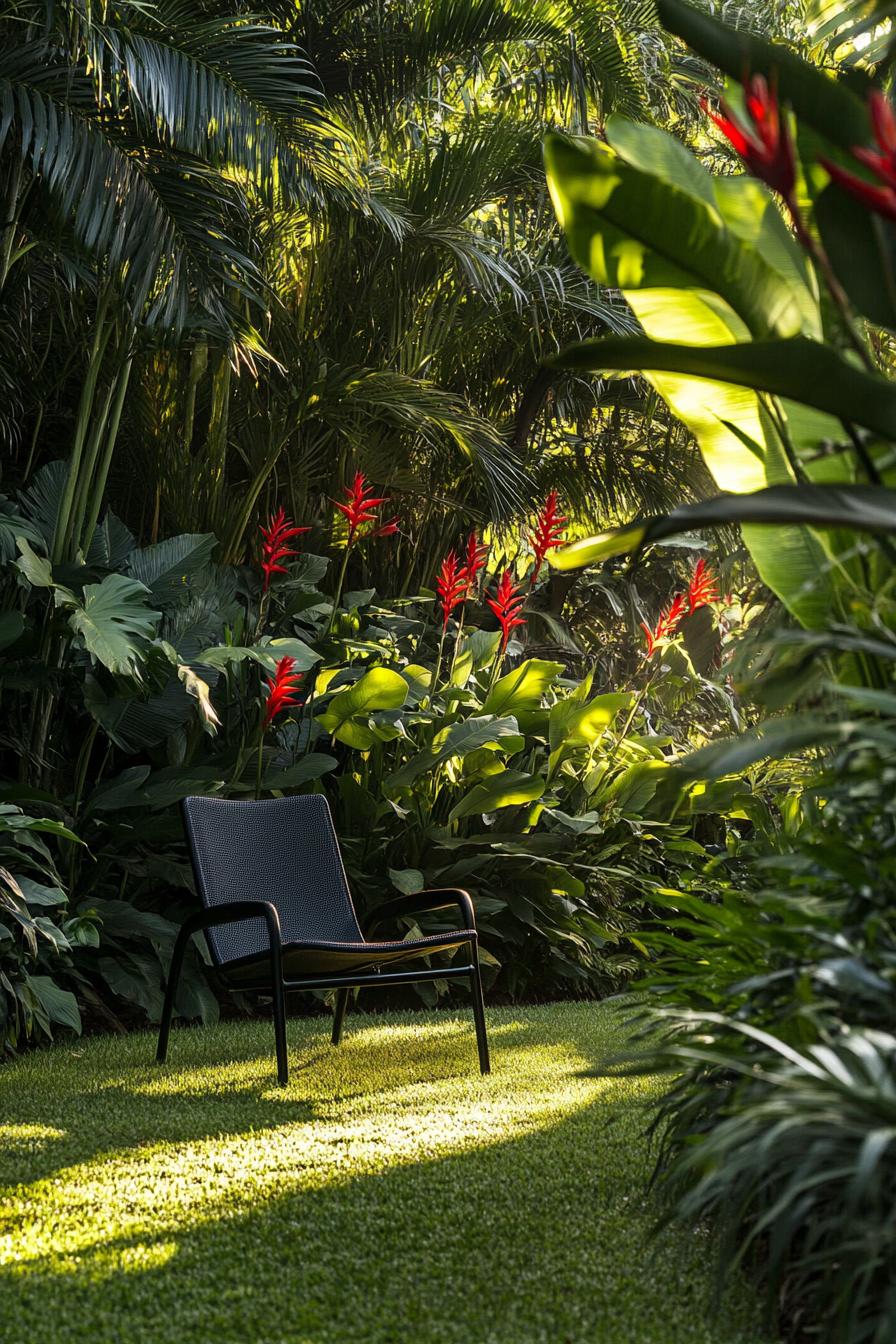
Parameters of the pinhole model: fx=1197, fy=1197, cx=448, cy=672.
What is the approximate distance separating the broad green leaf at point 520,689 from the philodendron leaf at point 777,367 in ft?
11.5

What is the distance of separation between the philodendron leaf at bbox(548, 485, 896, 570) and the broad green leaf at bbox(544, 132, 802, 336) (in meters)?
0.52

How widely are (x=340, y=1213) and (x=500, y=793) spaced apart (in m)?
2.80

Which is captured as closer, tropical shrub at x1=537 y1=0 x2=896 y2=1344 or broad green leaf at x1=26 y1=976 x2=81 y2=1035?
tropical shrub at x1=537 y1=0 x2=896 y2=1344

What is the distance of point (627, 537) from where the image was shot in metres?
1.51

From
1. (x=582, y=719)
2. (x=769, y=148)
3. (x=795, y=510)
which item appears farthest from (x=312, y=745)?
(x=769, y=148)

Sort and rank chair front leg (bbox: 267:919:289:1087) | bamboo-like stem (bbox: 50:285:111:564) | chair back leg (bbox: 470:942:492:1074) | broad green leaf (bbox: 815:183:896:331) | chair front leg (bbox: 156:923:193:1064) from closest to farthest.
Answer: broad green leaf (bbox: 815:183:896:331)
chair front leg (bbox: 267:919:289:1087)
chair back leg (bbox: 470:942:492:1074)
chair front leg (bbox: 156:923:193:1064)
bamboo-like stem (bbox: 50:285:111:564)

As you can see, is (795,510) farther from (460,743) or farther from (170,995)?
(460,743)

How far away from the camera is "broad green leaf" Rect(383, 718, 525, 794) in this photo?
4.68 metres

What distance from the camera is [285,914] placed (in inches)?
154

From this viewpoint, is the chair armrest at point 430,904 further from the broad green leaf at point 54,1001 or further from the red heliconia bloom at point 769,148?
the red heliconia bloom at point 769,148

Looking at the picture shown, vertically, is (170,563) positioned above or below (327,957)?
above

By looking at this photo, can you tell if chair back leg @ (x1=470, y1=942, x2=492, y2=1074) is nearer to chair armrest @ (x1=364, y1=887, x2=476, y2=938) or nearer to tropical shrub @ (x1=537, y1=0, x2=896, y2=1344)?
chair armrest @ (x1=364, y1=887, x2=476, y2=938)

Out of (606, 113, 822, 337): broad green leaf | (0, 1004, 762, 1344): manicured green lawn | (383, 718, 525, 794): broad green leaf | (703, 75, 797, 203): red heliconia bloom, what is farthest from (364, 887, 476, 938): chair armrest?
(703, 75, 797, 203): red heliconia bloom

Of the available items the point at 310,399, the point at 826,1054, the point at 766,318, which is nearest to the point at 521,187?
the point at 310,399
